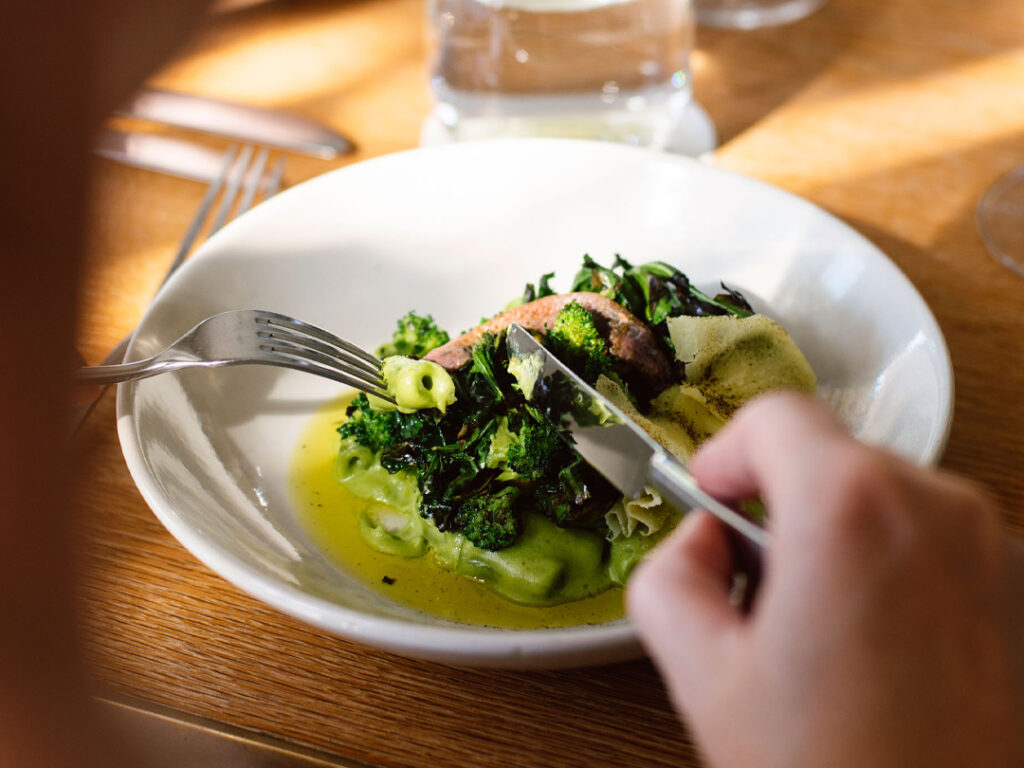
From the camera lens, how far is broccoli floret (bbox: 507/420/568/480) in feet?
4.85

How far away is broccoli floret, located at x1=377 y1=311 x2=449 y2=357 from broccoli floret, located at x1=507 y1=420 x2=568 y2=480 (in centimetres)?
38

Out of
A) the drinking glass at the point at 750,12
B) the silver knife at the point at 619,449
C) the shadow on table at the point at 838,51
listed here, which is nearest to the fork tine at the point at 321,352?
the silver knife at the point at 619,449

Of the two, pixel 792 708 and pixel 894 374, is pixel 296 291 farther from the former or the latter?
pixel 792 708

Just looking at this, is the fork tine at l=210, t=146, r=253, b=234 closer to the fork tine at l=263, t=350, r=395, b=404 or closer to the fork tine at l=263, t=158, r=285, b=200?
the fork tine at l=263, t=158, r=285, b=200

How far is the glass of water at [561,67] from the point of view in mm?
2389

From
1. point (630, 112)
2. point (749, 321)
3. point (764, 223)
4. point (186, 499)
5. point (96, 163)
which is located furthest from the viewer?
point (630, 112)

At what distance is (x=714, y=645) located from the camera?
672 mm

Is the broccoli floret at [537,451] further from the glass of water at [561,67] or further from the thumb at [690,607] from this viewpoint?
the glass of water at [561,67]

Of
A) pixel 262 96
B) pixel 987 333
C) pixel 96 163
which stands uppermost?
pixel 96 163

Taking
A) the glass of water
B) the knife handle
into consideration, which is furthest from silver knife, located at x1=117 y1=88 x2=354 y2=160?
the knife handle

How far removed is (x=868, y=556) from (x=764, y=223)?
54.6 inches

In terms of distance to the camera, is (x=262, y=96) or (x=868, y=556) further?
(x=262, y=96)

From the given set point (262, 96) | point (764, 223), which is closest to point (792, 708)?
point (764, 223)

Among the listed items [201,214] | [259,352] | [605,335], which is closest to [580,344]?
[605,335]
